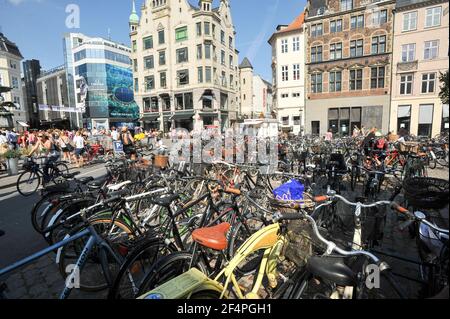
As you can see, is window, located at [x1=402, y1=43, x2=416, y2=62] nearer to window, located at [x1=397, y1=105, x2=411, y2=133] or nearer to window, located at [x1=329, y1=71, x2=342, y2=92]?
window, located at [x1=397, y1=105, x2=411, y2=133]

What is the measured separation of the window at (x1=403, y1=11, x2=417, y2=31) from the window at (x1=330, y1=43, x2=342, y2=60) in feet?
20.0

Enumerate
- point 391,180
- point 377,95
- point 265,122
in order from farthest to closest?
point 377,95 < point 265,122 < point 391,180

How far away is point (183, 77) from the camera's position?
119 ft

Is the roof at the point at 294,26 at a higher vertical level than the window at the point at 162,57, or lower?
higher

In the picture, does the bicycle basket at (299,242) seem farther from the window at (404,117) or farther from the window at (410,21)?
the window at (410,21)

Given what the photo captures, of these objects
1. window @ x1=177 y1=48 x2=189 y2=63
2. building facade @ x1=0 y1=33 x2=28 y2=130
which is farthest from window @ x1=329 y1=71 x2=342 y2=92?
building facade @ x1=0 y1=33 x2=28 y2=130

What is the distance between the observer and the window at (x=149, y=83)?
3869cm

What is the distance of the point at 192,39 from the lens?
114 ft

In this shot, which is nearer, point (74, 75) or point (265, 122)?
point (265, 122)

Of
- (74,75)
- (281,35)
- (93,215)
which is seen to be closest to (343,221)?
(93,215)

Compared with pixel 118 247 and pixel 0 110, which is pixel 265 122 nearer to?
pixel 0 110

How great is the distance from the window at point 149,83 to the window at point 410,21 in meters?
32.2

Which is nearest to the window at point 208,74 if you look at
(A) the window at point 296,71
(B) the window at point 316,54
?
(A) the window at point 296,71

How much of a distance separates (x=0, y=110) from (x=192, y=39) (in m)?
26.9
